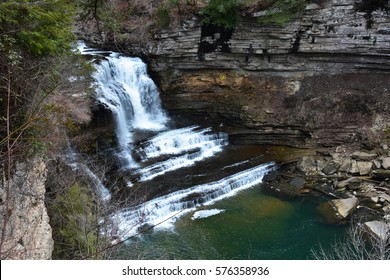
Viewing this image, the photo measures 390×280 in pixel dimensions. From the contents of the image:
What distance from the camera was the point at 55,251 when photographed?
9.85 m

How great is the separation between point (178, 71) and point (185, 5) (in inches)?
140

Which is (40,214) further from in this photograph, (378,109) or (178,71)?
(378,109)

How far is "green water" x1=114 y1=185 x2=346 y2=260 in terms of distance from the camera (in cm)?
1266

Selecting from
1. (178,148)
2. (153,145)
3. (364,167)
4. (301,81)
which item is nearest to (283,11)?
(301,81)

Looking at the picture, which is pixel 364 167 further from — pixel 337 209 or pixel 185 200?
pixel 185 200

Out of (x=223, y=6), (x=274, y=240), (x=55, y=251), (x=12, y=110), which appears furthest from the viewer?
(x=223, y=6)

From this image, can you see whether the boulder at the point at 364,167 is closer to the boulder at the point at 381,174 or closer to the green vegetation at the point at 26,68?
the boulder at the point at 381,174

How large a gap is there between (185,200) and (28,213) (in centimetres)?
788

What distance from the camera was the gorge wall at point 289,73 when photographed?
18.3 metres

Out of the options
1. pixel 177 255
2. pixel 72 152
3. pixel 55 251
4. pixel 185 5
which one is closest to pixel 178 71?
pixel 185 5

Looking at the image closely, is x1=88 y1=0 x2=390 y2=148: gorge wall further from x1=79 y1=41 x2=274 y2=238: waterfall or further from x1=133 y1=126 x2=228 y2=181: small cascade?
x1=133 y1=126 x2=228 y2=181: small cascade

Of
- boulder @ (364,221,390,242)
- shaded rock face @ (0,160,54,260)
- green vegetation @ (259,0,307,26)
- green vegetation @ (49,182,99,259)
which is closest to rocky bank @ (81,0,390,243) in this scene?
green vegetation @ (259,0,307,26)

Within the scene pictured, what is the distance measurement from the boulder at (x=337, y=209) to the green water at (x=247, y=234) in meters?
0.32
